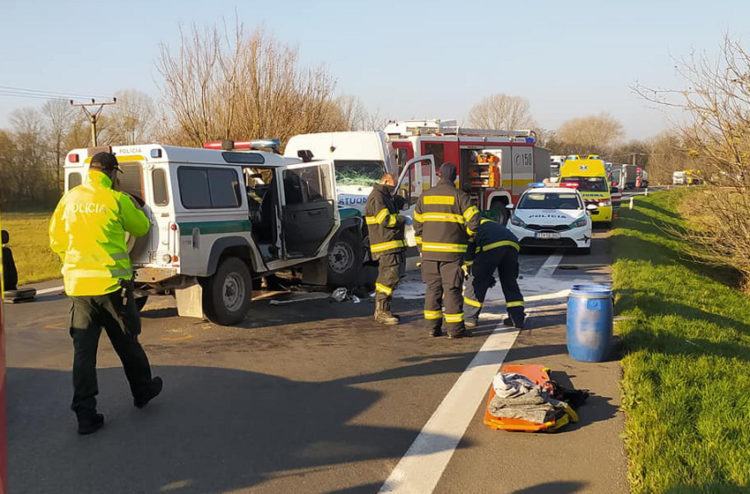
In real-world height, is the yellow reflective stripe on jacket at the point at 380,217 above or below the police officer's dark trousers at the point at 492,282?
above

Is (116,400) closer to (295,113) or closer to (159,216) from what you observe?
(159,216)

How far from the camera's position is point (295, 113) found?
20281mm

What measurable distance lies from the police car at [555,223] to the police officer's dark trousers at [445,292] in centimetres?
793

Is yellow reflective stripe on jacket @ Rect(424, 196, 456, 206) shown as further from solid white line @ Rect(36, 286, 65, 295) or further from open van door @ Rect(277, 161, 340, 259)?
→ solid white line @ Rect(36, 286, 65, 295)

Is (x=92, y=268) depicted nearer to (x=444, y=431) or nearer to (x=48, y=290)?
(x=444, y=431)

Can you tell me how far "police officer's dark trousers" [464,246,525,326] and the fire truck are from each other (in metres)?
6.61

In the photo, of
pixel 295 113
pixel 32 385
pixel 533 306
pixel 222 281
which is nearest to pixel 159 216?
pixel 222 281

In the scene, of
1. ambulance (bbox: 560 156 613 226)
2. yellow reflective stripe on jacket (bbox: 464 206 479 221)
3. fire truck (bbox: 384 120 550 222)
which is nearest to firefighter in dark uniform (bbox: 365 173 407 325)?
yellow reflective stripe on jacket (bbox: 464 206 479 221)

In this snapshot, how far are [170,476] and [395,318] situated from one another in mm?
4668

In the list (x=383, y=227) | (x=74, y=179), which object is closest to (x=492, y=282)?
(x=383, y=227)

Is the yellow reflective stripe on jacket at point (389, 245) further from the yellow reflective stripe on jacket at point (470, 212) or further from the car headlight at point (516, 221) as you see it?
the car headlight at point (516, 221)

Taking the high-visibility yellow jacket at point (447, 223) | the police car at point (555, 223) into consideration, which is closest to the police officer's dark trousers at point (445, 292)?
the high-visibility yellow jacket at point (447, 223)

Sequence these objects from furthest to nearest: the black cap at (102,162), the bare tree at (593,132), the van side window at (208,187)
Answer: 1. the bare tree at (593,132)
2. the van side window at (208,187)
3. the black cap at (102,162)

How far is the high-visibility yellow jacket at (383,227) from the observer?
27.4 ft
